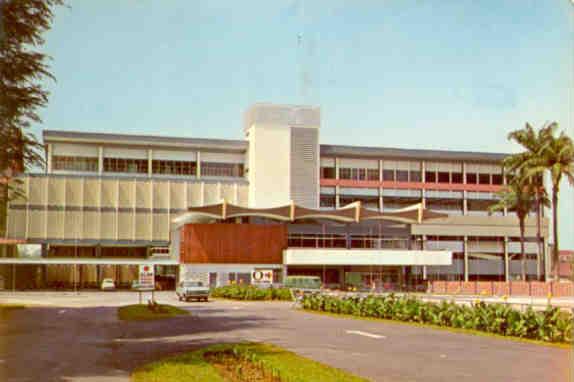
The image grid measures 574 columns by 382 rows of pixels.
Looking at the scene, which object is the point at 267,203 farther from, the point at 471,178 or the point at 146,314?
the point at 146,314

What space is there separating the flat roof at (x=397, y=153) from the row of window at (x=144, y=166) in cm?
1317

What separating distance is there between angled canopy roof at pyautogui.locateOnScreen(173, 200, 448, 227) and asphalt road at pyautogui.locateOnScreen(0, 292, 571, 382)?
149ft

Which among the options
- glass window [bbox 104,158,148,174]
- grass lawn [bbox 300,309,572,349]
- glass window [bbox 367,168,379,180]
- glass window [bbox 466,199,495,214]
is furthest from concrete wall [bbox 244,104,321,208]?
grass lawn [bbox 300,309,572,349]

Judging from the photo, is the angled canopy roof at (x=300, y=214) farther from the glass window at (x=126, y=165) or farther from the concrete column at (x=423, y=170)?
the concrete column at (x=423, y=170)

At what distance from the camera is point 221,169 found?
100m

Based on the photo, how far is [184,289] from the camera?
53125mm

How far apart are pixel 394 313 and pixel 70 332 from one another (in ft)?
43.6

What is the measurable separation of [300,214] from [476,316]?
53242mm

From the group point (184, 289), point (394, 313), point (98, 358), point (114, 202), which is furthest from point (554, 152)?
point (98, 358)

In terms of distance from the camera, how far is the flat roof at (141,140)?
94750 millimetres

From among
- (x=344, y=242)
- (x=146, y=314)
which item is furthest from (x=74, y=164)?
(x=146, y=314)

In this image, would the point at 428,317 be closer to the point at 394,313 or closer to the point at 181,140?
the point at 394,313

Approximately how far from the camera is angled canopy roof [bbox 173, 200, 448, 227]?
77.1 m

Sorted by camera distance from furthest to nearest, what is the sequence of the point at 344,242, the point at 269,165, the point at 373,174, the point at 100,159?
the point at 373,174
the point at 100,159
the point at 269,165
the point at 344,242
